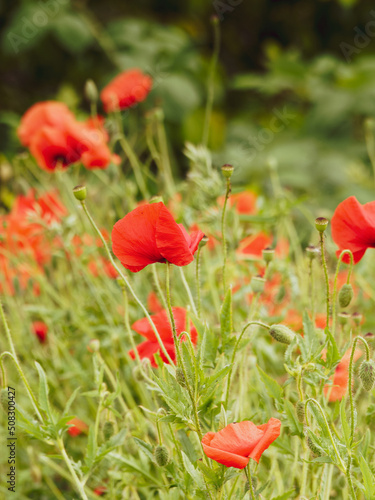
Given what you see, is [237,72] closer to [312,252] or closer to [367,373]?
[312,252]

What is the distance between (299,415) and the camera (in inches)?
20.4

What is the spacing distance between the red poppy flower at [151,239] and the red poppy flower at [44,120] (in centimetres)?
61

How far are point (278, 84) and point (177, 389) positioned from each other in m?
1.97

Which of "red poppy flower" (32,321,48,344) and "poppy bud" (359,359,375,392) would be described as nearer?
"poppy bud" (359,359,375,392)

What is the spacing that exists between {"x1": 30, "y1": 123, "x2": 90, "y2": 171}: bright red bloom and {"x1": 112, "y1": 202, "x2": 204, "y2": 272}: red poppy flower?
0.54 meters

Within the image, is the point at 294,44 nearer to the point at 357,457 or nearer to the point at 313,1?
the point at 313,1

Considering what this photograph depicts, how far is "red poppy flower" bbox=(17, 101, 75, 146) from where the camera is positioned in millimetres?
1094

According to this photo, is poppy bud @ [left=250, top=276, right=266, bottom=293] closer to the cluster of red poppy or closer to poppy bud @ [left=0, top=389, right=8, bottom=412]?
poppy bud @ [left=0, top=389, right=8, bottom=412]

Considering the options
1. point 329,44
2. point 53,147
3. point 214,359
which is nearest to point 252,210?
point 53,147

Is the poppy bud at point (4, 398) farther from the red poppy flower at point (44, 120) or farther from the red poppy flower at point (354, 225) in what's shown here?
the red poppy flower at point (44, 120)

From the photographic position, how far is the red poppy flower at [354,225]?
1.86ft

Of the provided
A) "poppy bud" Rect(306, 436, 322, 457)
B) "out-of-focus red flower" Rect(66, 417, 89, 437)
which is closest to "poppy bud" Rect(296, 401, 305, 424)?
"poppy bud" Rect(306, 436, 322, 457)

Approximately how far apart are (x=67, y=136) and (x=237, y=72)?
2.41m

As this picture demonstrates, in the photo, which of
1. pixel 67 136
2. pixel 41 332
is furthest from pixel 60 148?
pixel 41 332
